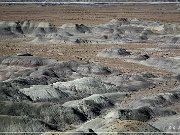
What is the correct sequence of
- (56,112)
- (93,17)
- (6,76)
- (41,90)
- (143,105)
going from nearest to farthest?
(56,112) < (143,105) < (41,90) < (6,76) < (93,17)

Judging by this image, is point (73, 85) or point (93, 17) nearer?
point (73, 85)

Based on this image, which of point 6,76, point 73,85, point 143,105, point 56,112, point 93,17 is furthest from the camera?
point 93,17

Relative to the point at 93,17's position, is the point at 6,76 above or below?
above

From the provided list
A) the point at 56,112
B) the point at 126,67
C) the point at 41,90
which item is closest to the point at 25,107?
the point at 56,112

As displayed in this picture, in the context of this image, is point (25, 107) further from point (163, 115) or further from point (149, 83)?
point (149, 83)

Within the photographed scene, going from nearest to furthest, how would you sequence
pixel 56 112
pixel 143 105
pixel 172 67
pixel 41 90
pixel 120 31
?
pixel 56 112 < pixel 143 105 < pixel 41 90 < pixel 172 67 < pixel 120 31

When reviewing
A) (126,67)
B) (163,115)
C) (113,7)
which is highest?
(163,115)

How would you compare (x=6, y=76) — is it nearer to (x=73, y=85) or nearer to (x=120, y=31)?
(x=73, y=85)

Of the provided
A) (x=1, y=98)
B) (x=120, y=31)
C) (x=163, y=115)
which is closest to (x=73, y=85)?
(x=1, y=98)

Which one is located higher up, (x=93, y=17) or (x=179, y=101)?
(x=179, y=101)
